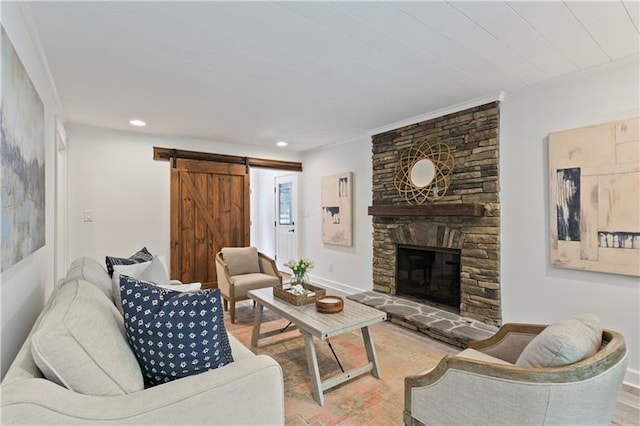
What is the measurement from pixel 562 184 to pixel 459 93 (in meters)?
1.20

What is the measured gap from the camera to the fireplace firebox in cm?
352

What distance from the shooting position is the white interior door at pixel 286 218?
6145 mm

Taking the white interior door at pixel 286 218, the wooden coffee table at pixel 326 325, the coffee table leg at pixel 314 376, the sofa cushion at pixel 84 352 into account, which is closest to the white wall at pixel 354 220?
the white interior door at pixel 286 218

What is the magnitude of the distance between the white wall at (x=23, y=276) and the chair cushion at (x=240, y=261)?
179 centimetres

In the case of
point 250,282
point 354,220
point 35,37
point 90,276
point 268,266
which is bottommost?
point 250,282

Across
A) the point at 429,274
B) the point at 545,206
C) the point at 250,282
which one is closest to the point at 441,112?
the point at 545,206

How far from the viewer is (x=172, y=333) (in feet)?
4.10

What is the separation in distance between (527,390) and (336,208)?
12.8ft

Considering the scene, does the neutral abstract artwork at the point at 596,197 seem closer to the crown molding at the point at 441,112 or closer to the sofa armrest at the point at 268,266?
the crown molding at the point at 441,112

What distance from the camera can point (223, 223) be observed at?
4988 mm

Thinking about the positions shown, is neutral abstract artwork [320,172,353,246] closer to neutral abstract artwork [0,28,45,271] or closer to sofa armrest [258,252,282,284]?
sofa armrest [258,252,282,284]

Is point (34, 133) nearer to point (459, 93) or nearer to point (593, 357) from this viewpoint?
point (593, 357)

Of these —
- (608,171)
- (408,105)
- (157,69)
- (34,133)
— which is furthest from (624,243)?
(34,133)

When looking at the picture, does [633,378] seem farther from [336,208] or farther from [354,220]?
[336,208]
